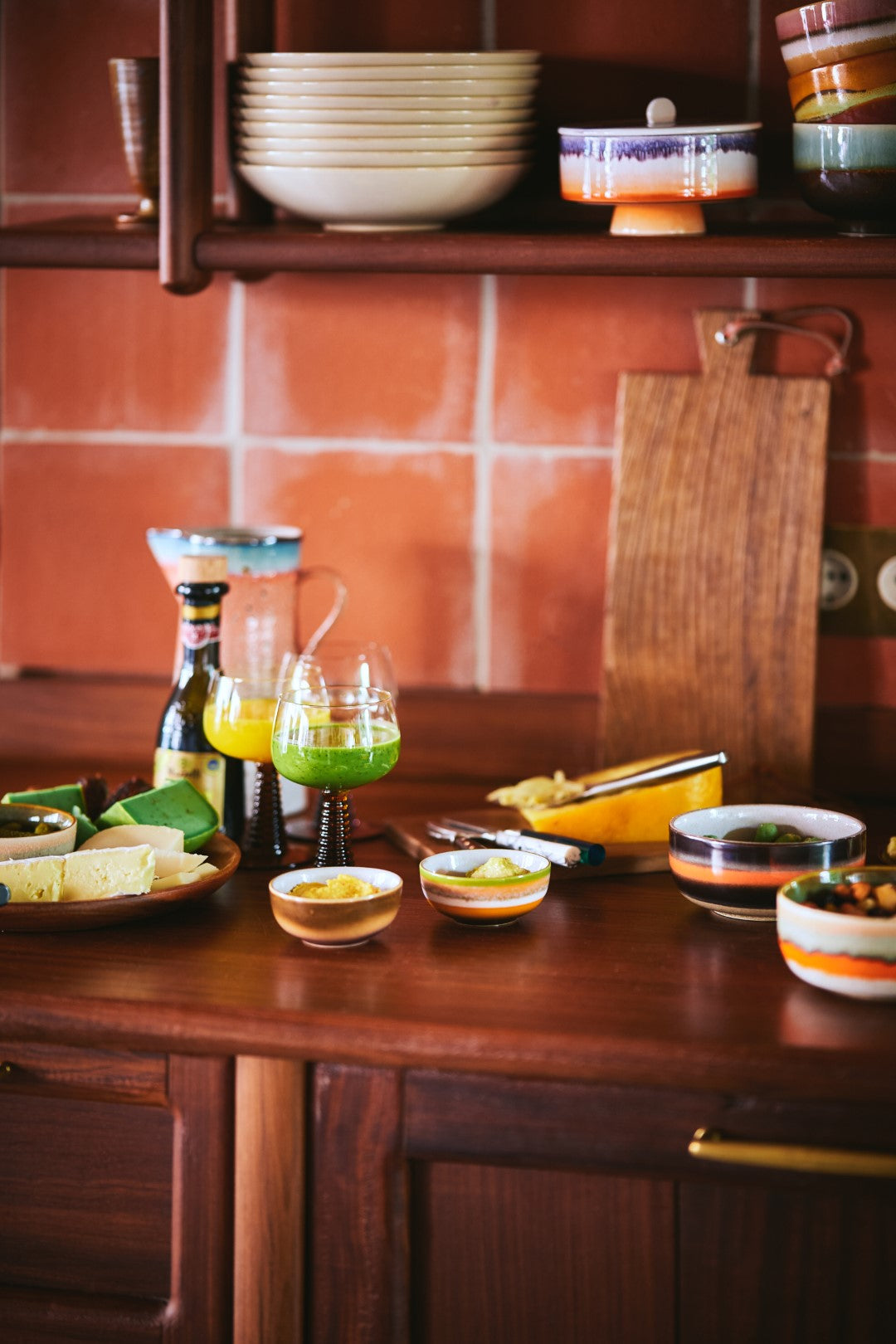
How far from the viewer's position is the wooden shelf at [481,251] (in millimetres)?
1454

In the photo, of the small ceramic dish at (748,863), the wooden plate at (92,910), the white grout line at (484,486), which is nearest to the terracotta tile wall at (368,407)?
the white grout line at (484,486)

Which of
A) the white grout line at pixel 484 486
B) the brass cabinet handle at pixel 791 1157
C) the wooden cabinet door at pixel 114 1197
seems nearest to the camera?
the brass cabinet handle at pixel 791 1157

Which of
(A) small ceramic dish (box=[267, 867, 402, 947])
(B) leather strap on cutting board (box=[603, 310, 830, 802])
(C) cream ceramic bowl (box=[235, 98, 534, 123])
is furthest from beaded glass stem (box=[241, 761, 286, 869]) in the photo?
(C) cream ceramic bowl (box=[235, 98, 534, 123])

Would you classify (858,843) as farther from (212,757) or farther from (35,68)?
(35,68)

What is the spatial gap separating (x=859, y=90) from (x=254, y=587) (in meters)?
0.85

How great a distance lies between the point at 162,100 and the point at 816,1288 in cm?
132

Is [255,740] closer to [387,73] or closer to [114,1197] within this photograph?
[114,1197]

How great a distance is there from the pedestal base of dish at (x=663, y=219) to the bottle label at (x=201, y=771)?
73 centimetres

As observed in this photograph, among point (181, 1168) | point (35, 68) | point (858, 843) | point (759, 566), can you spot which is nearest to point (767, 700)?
point (759, 566)

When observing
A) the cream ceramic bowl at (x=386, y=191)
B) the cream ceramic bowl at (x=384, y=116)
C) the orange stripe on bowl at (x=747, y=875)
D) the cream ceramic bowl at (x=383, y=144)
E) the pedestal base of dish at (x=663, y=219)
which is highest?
the cream ceramic bowl at (x=384, y=116)

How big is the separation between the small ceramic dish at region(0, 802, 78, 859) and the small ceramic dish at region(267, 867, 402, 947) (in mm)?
231

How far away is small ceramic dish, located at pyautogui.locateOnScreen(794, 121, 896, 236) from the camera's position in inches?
56.6

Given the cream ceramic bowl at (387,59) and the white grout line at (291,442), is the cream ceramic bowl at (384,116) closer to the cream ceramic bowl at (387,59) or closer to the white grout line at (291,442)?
the cream ceramic bowl at (387,59)

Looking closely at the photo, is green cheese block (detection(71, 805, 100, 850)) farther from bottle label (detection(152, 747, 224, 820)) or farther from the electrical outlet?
the electrical outlet
